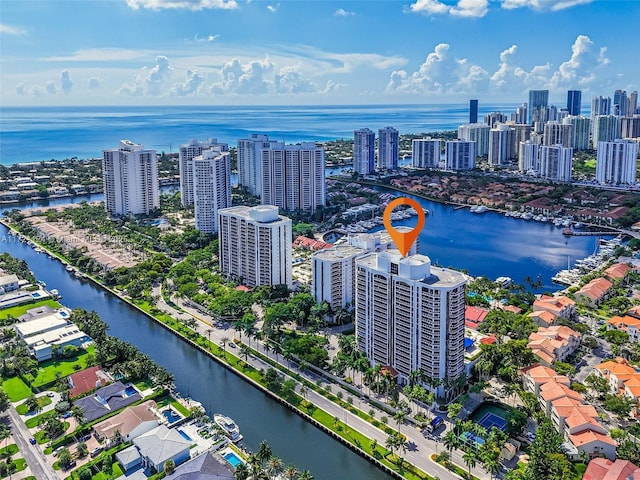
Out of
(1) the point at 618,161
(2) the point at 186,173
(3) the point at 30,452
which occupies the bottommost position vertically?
(3) the point at 30,452

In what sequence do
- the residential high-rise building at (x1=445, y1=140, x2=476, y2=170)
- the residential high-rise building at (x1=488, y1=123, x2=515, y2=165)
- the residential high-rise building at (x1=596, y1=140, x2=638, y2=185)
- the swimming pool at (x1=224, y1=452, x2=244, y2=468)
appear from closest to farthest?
the swimming pool at (x1=224, y1=452, x2=244, y2=468) < the residential high-rise building at (x1=596, y1=140, x2=638, y2=185) < the residential high-rise building at (x1=445, y1=140, x2=476, y2=170) < the residential high-rise building at (x1=488, y1=123, x2=515, y2=165)

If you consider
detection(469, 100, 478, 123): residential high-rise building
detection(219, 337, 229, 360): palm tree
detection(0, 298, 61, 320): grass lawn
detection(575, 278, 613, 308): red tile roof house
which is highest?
detection(469, 100, 478, 123): residential high-rise building

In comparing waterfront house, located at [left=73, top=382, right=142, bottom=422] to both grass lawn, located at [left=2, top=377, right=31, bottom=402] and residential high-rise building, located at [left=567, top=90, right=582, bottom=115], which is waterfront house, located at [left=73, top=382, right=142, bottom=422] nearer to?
grass lawn, located at [left=2, top=377, right=31, bottom=402]

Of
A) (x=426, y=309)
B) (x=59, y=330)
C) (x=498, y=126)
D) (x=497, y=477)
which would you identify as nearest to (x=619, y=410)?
(x=497, y=477)

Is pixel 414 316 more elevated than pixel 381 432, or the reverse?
pixel 414 316

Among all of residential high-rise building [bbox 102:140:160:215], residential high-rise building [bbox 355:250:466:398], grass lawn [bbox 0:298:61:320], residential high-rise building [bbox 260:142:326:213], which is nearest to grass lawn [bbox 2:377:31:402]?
grass lawn [bbox 0:298:61:320]

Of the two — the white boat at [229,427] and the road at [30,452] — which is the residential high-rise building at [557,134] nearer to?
the white boat at [229,427]

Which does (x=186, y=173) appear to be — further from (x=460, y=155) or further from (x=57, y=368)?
(x=460, y=155)

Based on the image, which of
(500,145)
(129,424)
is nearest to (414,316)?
(129,424)
